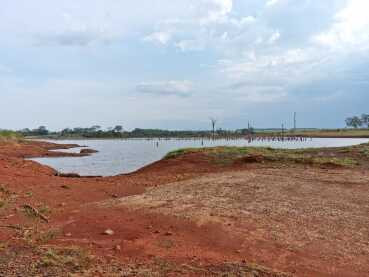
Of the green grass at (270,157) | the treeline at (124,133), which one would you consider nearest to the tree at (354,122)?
the treeline at (124,133)

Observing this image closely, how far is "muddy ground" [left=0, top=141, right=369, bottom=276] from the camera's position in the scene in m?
6.10

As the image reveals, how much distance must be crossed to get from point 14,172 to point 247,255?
995cm

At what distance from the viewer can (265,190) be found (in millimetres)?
11250

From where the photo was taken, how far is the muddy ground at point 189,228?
20.0 feet

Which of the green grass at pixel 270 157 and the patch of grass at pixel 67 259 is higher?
the green grass at pixel 270 157

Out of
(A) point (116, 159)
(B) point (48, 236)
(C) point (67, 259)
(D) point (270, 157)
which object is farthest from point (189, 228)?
(A) point (116, 159)

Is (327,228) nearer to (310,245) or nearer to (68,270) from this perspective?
(310,245)

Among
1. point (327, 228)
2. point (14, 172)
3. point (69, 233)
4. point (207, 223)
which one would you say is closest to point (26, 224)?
point (69, 233)

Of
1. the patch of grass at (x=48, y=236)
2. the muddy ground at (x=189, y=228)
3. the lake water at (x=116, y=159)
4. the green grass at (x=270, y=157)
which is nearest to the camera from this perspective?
the muddy ground at (x=189, y=228)

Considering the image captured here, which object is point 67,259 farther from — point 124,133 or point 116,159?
point 124,133

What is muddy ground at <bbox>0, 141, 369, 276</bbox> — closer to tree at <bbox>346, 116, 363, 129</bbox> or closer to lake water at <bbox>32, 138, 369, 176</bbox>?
lake water at <bbox>32, 138, 369, 176</bbox>

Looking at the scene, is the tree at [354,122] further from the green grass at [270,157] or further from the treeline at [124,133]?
the green grass at [270,157]

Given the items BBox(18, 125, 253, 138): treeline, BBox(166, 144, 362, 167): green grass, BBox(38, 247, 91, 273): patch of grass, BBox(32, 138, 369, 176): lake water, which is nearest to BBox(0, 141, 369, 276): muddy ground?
BBox(38, 247, 91, 273): patch of grass

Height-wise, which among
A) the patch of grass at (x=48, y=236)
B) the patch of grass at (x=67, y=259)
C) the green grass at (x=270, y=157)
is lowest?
the patch of grass at (x=67, y=259)
